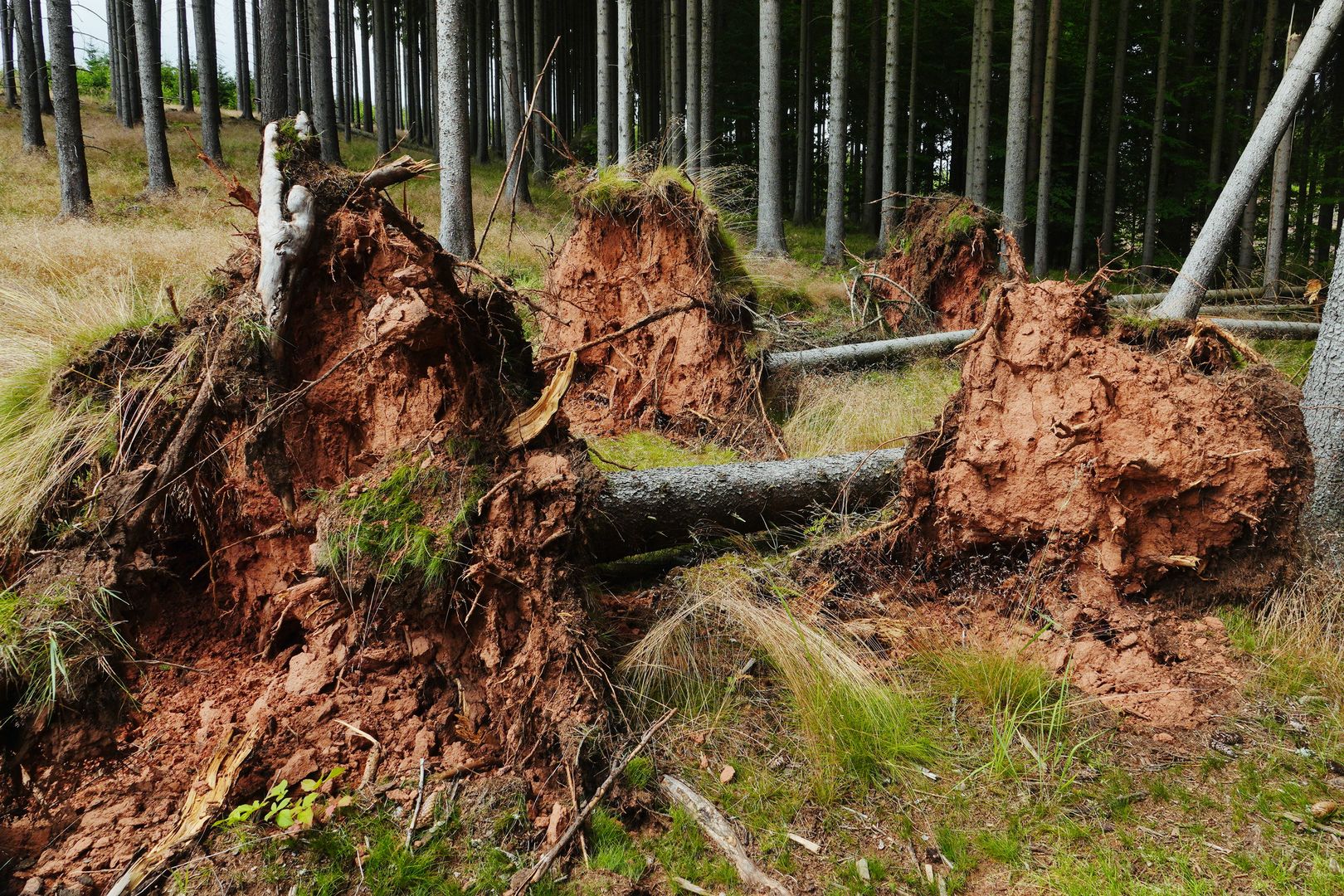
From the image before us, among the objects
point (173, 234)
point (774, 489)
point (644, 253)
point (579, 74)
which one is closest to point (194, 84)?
point (579, 74)

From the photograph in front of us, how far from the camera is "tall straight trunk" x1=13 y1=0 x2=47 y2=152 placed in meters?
18.1

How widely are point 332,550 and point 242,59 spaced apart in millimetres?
34187

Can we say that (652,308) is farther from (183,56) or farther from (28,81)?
(183,56)

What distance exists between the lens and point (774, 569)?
158 inches

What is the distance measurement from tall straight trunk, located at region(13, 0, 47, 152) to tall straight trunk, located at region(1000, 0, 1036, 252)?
21.4 m

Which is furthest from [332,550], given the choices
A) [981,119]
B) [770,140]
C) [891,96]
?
[891,96]

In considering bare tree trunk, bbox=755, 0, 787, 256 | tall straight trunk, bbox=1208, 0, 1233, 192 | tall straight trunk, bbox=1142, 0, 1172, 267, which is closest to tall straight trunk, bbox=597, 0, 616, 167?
bare tree trunk, bbox=755, 0, 787, 256

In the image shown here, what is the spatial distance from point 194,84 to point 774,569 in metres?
49.7

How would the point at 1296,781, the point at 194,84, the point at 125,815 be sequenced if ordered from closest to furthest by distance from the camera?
the point at 125,815 → the point at 1296,781 → the point at 194,84

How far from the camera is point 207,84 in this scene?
62.4ft

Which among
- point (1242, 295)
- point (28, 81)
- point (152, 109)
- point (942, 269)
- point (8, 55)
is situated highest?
point (8, 55)

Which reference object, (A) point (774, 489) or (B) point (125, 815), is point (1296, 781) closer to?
(A) point (774, 489)

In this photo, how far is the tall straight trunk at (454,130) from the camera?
929 cm

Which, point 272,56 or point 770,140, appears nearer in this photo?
point 770,140
